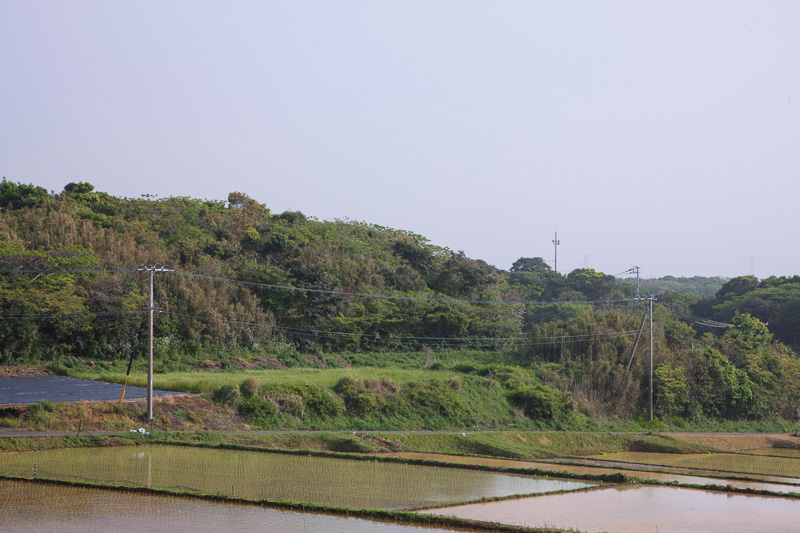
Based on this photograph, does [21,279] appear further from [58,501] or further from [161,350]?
[58,501]

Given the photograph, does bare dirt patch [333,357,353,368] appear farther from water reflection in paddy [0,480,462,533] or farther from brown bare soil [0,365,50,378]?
water reflection in paddy [0,480,462,533]

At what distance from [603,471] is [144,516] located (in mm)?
13927

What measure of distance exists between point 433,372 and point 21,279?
836 inches

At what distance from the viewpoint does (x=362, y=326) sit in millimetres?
46031

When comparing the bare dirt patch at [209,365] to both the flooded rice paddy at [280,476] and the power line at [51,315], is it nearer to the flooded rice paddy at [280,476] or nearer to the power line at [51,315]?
the power line at [51,315]

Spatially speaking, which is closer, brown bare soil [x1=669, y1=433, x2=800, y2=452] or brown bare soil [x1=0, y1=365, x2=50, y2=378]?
brown bare soil [x1=0, y1=365, x2=50, y2=378]

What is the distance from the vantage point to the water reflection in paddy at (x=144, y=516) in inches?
480

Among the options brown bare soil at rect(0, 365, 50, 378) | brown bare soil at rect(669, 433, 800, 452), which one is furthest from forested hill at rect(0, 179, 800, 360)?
brown bare soil at rect(669, 433, 800, 452)

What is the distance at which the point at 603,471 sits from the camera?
2183 centimetres

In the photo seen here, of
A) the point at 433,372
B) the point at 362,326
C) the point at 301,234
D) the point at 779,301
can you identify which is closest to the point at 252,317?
the point at 362,326

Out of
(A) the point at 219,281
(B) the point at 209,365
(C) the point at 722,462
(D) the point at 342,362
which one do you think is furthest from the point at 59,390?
(C) the point at 722,462

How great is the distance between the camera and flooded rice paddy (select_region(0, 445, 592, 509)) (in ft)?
51.4

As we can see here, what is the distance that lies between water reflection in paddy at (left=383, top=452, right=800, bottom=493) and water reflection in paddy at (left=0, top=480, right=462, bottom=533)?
29.3 ft

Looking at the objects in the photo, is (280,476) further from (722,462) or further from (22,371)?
(22,371)
